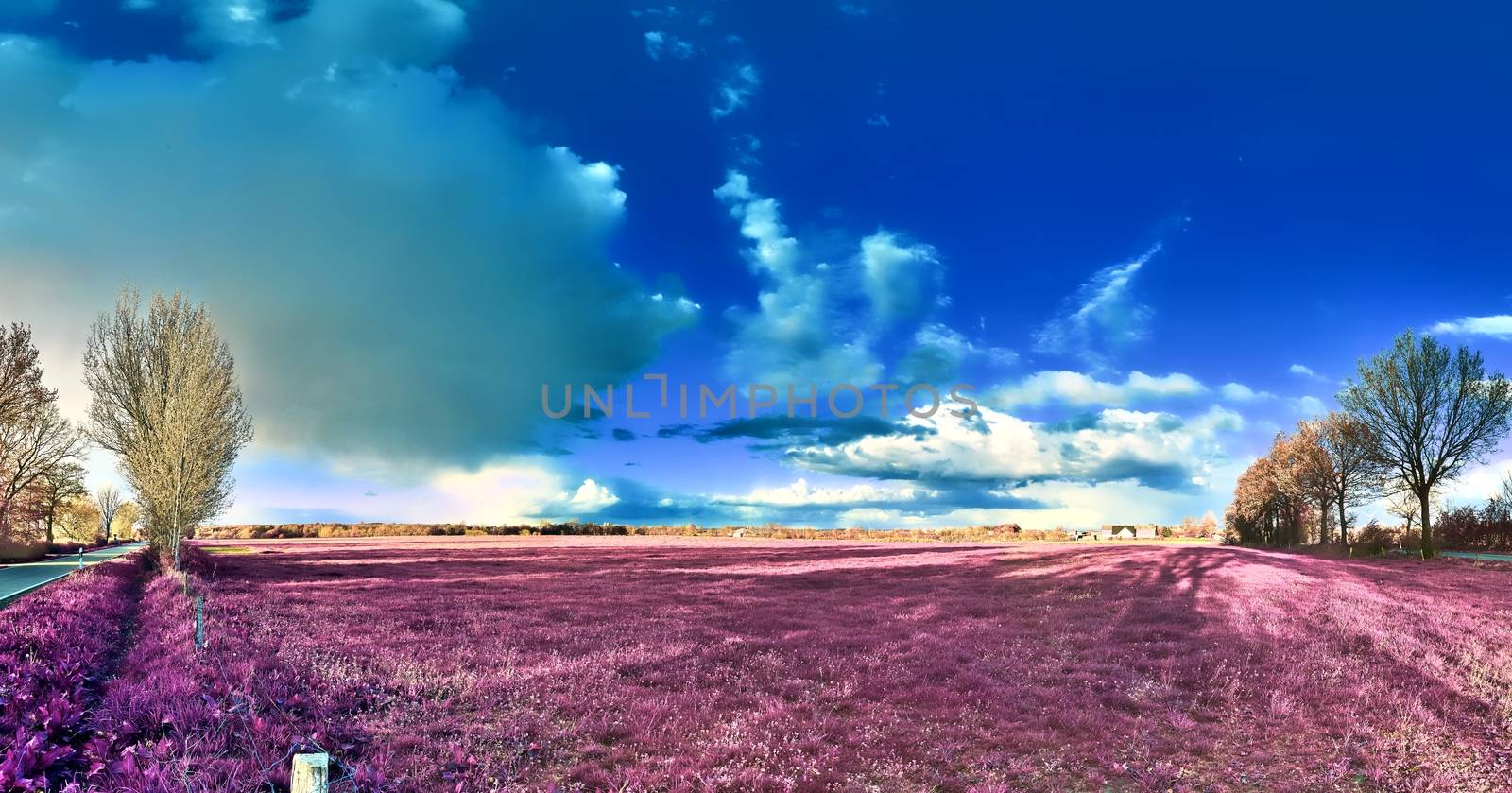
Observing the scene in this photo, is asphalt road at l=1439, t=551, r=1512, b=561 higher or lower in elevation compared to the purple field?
lower

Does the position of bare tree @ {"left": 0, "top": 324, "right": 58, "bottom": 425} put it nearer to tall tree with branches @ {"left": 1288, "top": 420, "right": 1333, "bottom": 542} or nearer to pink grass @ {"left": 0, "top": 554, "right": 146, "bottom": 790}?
pink grass @ {"left": 0, "top": 554, "right": 146, "bottom": 790}

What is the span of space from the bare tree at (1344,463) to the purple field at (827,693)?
35.2m

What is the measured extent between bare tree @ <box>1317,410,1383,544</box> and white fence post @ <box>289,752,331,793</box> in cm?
6797

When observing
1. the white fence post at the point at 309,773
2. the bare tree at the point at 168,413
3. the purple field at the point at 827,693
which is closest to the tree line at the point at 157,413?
the bare tree at the point at 168,413

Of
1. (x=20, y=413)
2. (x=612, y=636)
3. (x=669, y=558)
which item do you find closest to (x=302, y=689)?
(x=612, y=636)

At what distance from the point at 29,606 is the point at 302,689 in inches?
568

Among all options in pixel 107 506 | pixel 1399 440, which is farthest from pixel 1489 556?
pixel 107 506

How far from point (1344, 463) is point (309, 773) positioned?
74.4 meters

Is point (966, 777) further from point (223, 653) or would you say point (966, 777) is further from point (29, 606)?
point (29, 606)

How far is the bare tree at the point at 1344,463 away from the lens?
54.8m

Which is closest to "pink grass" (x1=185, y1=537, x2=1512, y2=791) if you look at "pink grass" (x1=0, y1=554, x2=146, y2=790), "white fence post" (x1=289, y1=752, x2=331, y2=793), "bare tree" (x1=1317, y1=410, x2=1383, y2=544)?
"pink grass" (x1=0, y1=554, x2=146, y2=790)

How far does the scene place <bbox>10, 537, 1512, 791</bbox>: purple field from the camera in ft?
28.0

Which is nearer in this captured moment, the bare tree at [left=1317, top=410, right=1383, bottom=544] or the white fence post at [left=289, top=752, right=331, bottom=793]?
the white fence post at [left=289, top=752, right=331, bottom=793]

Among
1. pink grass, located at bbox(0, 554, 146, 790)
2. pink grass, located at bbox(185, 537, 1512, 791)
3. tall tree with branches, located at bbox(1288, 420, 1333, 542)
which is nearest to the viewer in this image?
pink grass, located at bbox(0, 554, 146, 790)
